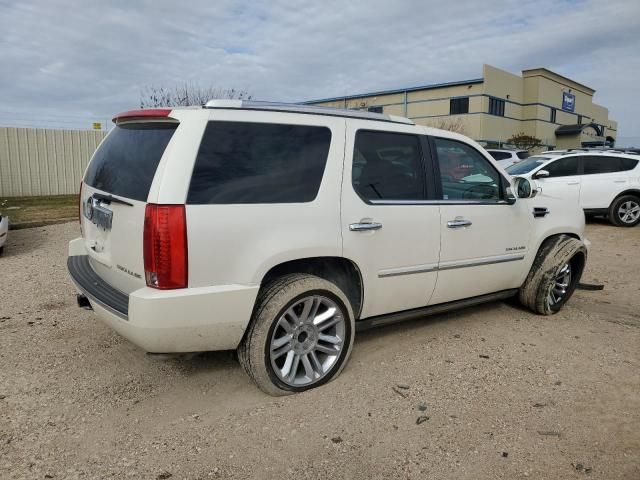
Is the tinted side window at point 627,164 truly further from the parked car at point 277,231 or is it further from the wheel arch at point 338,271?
the wheel arch at point 338,271

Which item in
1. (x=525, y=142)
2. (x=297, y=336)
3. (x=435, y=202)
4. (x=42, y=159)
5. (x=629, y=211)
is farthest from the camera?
(x=525, y=142)

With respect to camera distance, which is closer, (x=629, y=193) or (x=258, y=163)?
(x=258, y=163)

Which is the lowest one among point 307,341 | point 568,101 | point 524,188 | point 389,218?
point 307,341

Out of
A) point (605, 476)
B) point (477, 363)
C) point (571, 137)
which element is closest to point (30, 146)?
point (477, 363)

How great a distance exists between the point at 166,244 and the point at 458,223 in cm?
234

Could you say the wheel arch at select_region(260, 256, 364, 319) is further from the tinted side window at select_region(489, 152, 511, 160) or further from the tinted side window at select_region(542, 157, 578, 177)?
the tinted side window at select_region(489, 152, 511, 160)

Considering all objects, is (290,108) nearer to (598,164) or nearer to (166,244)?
(166,244)

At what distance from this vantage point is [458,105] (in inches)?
1774

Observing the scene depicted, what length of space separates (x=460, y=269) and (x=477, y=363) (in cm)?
75

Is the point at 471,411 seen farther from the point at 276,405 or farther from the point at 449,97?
the point at 449,97

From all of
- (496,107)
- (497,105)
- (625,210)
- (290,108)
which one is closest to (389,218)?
(290,108)

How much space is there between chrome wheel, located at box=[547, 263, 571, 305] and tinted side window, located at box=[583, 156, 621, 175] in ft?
25.3

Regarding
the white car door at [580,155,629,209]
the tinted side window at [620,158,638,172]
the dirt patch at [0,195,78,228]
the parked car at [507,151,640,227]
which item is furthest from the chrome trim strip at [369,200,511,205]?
the dirt patch at [0,195,78,228]

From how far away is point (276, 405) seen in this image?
329 cm
